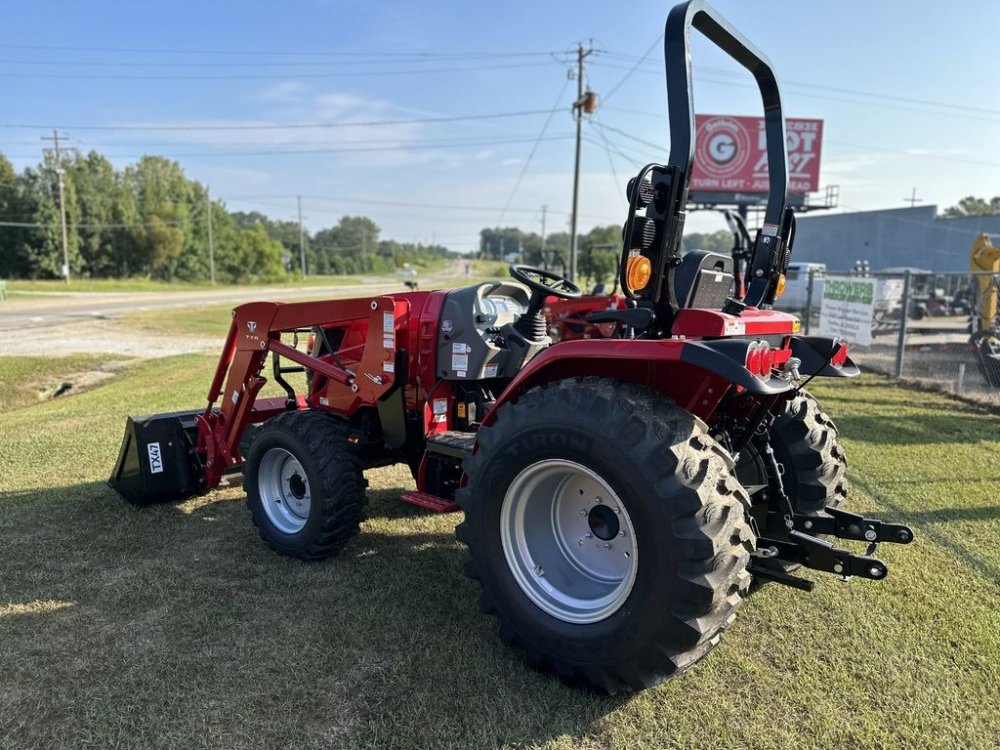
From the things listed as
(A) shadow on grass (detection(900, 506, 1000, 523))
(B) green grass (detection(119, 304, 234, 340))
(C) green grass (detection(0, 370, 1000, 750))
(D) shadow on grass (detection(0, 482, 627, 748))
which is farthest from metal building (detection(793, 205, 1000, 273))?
(D) shadow on grass (detection(0, 482, 627, 748))

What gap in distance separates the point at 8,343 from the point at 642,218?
15681 millimetres

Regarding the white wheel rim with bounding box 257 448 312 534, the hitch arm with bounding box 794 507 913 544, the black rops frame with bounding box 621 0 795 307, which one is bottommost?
the white wheel rim with bounding box 257 448 312 534

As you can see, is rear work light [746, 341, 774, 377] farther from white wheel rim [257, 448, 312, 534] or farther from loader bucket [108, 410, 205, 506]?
loader bucket [108, 410, 205, 506]

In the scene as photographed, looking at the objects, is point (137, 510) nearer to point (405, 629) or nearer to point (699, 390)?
point (405, 629)

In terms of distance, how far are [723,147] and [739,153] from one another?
2.94 ft

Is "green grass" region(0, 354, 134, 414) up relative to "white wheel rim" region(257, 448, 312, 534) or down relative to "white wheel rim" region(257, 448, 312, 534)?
down

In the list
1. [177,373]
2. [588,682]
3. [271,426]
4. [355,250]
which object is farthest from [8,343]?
[355,250]

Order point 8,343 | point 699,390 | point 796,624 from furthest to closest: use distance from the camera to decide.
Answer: point 8,343 → point 796,624 → point 699,390

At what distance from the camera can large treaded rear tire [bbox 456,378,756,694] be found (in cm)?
236

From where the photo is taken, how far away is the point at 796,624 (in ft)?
10.7

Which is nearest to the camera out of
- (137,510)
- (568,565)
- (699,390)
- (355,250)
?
(699,390)

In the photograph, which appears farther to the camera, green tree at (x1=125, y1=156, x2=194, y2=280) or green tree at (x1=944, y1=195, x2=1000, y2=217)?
green tree at (x1=944, y1=195, x2=1000, y2=217)

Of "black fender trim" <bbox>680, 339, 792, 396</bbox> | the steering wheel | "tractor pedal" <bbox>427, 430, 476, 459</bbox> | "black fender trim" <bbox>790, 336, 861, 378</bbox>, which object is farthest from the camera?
the steering wheel

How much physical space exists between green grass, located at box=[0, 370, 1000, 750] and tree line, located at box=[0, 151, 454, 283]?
5493cm
